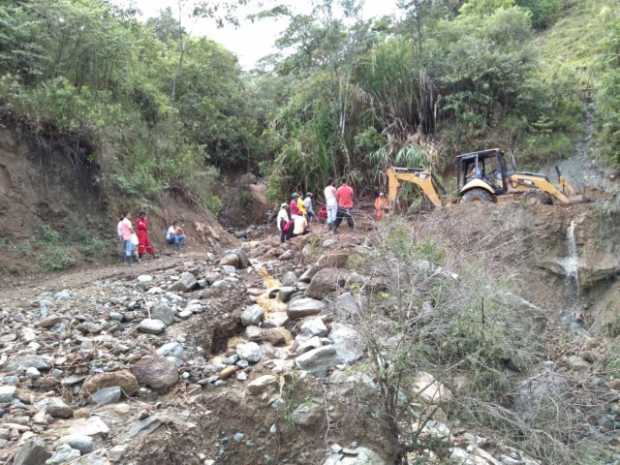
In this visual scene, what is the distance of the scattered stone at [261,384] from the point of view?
4.45 m

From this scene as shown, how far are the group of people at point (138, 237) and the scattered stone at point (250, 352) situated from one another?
481 centimetres

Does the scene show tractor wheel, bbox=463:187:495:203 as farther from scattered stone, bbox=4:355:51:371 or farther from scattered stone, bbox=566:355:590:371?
scattered stone, bbox=4:355:51:371

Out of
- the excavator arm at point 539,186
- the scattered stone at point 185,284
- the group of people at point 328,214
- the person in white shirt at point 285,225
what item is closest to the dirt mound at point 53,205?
the scattered stone at point 185,284

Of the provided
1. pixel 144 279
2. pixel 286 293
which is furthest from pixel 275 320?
pixel 144 279

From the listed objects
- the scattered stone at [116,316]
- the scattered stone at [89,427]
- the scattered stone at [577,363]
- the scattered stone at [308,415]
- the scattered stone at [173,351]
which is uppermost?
the scattered stone at [116,316]

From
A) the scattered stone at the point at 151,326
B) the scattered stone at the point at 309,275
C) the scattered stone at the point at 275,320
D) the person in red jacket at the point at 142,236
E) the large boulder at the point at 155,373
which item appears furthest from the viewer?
the person in red jacket at the point at 142,236

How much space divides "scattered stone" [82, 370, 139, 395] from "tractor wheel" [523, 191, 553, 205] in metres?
8.60

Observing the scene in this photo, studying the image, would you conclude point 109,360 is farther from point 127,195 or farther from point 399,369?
point 127,195

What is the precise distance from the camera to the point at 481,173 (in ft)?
35.0

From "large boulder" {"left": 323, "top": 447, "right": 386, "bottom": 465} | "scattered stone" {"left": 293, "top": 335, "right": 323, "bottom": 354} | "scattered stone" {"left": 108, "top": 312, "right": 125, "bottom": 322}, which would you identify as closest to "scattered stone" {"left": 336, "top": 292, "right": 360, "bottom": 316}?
"large boulder" {"left": 323, "top": 447, "right": 386, "bottom": 465}

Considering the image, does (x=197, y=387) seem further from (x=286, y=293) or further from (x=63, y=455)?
(x=286, y=293)

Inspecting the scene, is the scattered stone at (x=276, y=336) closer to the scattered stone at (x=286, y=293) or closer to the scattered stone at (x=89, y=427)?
the scattered stone at (x=286, y=293)

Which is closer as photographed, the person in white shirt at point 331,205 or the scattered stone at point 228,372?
the scattered stone at point 228,372

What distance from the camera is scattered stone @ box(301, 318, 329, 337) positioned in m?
6.06
